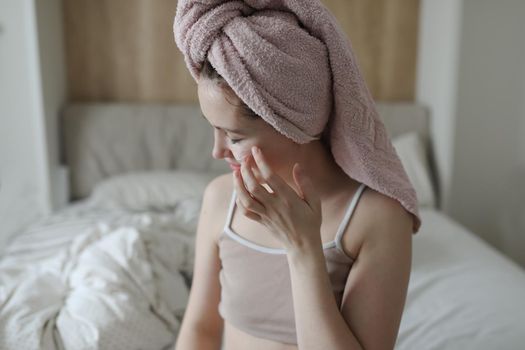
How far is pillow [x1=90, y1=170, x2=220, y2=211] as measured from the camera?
8.50 ft

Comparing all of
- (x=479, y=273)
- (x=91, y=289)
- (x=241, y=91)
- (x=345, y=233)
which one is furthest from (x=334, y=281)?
(x=479, y=273)

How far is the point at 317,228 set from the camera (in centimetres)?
84

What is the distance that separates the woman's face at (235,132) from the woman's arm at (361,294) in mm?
176

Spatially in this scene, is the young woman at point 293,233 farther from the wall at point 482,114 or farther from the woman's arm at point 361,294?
the wall at point 482,114

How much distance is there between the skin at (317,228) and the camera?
83 cm

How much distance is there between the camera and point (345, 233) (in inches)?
36.4

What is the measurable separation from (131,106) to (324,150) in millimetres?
2117

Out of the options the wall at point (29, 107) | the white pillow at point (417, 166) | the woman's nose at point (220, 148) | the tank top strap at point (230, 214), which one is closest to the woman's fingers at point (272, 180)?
the woman's nose at point (220, 148)

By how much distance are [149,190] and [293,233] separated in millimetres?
1901

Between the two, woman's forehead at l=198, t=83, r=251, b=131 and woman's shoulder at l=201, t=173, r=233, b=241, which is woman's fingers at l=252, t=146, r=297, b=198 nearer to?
woman's forehead at l=198, t=83, r=251, b=131

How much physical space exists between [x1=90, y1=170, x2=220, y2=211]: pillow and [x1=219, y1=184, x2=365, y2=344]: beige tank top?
1.48m

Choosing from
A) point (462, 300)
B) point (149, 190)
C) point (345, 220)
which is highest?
point (345, 220)

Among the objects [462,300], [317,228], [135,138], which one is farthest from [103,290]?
[135,138]

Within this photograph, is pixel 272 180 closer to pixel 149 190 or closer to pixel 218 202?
pixel 218 202
